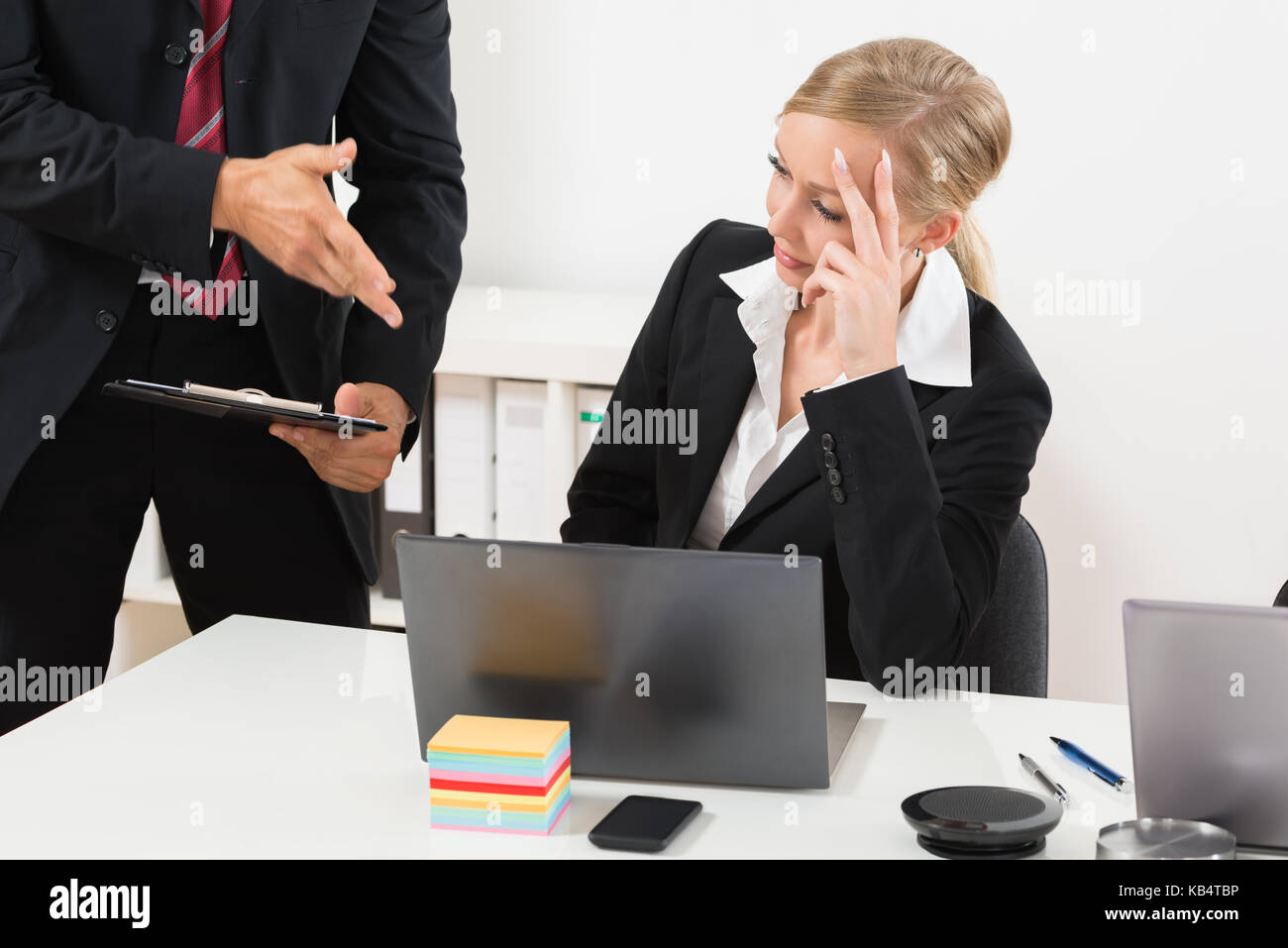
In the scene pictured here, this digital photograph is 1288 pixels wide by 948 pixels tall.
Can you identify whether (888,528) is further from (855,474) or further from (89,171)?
(89,171)

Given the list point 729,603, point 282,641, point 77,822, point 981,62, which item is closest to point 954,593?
point 729,603

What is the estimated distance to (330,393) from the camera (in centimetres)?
191

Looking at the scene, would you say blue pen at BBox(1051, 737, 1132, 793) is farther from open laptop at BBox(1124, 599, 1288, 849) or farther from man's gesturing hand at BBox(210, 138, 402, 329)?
man's gesturing hand at BBox(210, 138, 402, 329)

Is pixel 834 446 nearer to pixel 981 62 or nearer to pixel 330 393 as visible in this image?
pixel 330 393

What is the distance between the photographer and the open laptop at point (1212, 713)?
3.47ft

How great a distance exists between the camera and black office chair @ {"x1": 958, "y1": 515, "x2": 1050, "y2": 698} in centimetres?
176

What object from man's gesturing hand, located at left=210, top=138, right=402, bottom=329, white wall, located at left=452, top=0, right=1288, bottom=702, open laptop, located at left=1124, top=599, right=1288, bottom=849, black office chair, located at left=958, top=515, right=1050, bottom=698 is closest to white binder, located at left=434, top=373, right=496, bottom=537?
white wall, located at left=452, top=0, right=1288, bottom=702

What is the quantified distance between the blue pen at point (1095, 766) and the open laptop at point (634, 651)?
23cm

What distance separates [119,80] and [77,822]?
902 millimetres

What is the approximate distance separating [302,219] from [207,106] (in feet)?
0.93

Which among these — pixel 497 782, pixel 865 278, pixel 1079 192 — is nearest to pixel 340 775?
pixel 497 782

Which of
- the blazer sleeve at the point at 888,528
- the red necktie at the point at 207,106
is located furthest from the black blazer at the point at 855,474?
the red necktie at the point at 207,106

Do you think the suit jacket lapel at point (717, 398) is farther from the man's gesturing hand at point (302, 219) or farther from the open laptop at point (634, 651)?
the open laptop at point (634, 651)

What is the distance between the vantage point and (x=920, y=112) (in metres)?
1.73
